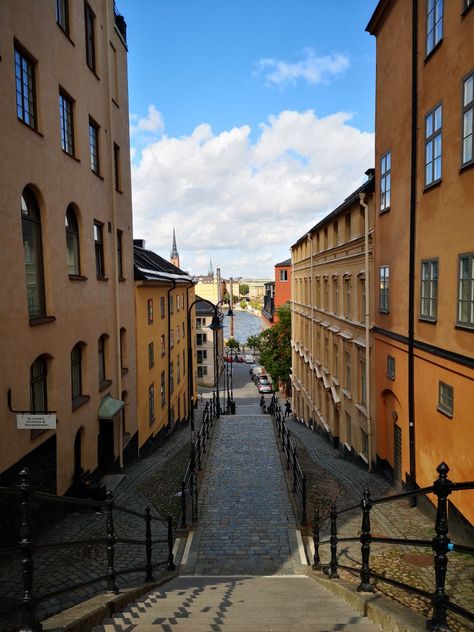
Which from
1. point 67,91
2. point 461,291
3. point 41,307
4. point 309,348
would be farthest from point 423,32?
point 309,348

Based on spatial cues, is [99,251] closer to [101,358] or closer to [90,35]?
[101,358]

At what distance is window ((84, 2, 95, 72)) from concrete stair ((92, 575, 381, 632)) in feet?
44.9

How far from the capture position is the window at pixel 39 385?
986 centimetres

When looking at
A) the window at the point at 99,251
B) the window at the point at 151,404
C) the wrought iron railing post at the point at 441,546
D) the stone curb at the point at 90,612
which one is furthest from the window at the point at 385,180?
the window at the point at 151,404

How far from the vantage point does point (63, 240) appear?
11.3m

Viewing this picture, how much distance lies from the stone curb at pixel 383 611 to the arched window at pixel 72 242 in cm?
954

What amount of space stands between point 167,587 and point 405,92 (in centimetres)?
1203

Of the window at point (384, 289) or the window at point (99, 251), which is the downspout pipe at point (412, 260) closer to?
the window at point (384, 289)

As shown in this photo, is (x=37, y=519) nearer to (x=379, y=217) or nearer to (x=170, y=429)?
(x=379, y=217)

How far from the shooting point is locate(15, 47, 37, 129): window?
927 cm

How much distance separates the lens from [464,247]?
8.73 m

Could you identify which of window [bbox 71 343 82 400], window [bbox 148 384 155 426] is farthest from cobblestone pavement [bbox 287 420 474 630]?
window [bbox 148 384 155 426]

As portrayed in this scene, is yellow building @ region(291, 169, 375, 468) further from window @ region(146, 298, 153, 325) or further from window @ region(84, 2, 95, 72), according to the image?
window @ region(84, 2, 95, 72)

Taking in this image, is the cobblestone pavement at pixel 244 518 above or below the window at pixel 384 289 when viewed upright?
below
